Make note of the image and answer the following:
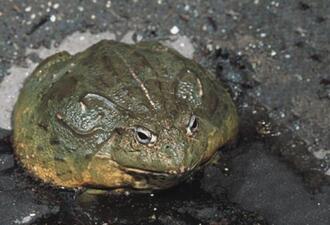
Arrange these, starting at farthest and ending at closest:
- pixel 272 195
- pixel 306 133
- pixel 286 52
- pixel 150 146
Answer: pixel 286 52, pixel 306 133, pixel 272 195, pixel 150 146

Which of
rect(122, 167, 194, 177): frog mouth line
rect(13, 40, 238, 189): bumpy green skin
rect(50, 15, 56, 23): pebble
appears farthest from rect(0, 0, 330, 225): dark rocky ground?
rect(122, 167, 194, 177): frog mouth line

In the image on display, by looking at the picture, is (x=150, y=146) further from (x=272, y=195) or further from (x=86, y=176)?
(x=272, y=195)

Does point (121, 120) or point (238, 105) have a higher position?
point (121, 120)

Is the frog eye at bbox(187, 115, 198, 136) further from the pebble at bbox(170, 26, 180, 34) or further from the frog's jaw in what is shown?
the pebble at bbox(170, 26, 180, 34)

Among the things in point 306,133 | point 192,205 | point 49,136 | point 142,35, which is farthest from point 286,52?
point 49,136

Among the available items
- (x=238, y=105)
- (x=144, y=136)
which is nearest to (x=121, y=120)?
(x=144, y=136)

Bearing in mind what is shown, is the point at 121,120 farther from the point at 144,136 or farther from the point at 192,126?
the point at 192,126
